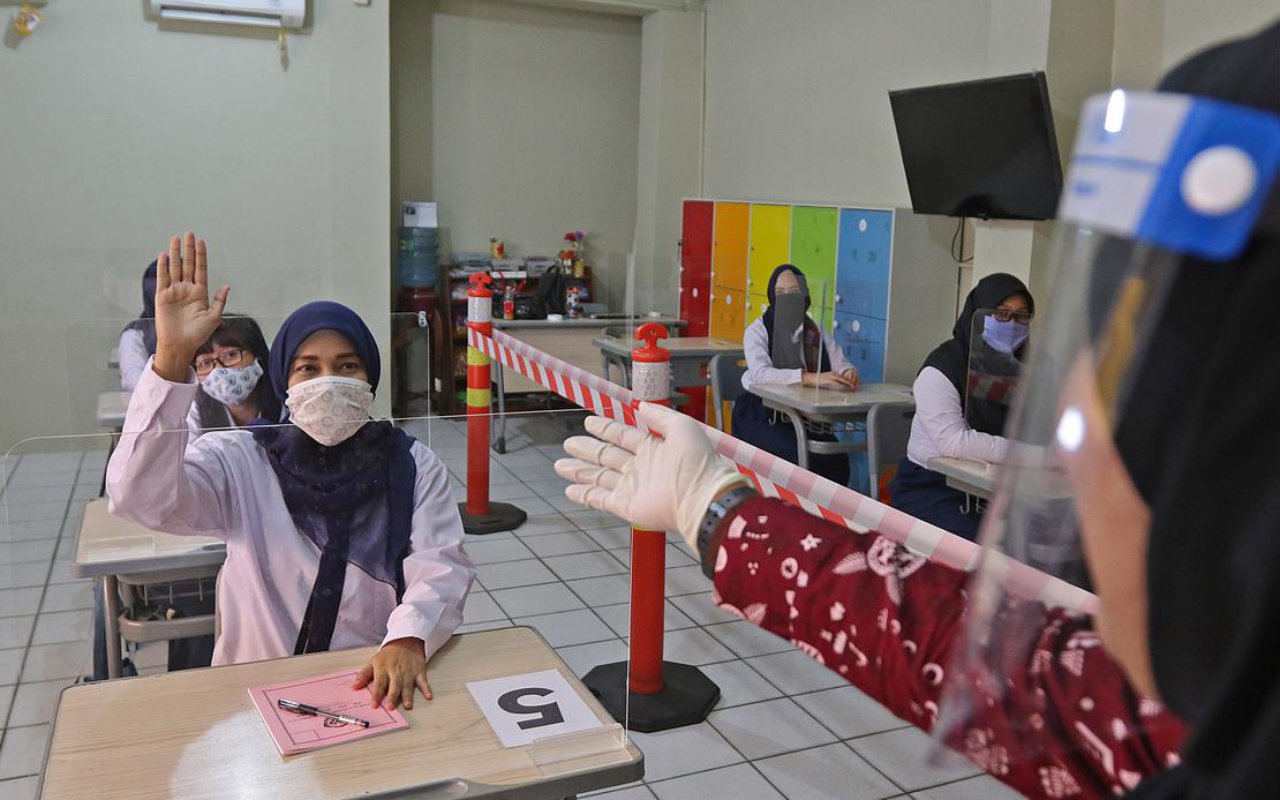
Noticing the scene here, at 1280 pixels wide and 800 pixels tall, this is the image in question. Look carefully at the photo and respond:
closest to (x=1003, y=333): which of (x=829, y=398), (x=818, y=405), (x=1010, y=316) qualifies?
(x=1010, y=316)

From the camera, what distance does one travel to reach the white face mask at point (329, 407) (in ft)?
6.89

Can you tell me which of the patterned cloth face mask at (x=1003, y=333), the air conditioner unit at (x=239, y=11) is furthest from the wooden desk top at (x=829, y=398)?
the air conditioner unit at (x=239, y=11)

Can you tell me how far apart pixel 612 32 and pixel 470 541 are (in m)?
6.83

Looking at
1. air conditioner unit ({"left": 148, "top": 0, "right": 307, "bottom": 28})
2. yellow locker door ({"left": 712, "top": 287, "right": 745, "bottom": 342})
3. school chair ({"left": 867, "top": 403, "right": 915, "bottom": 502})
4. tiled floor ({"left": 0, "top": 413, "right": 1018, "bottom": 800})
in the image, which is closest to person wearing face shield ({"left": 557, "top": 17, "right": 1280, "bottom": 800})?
tiled floor ({"left": 0, "top": 413, "right": 1018, "bottom": 800})

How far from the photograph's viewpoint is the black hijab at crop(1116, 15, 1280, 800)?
53 cm

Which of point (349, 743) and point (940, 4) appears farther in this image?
point (940, 4)

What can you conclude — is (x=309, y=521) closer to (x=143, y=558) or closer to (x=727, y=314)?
(x=143, y=558)

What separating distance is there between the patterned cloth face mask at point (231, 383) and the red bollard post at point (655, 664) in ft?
3.91

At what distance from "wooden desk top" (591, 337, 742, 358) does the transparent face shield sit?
16.1 ft

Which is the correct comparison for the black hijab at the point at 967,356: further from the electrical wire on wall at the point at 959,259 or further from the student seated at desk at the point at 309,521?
the student seated at desk at the point at 309,521

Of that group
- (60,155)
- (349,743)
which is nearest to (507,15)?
(60,155)

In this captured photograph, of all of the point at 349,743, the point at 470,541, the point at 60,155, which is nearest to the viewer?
the point at 349,743

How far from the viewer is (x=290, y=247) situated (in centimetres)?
713

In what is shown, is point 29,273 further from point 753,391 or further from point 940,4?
point 940,4
